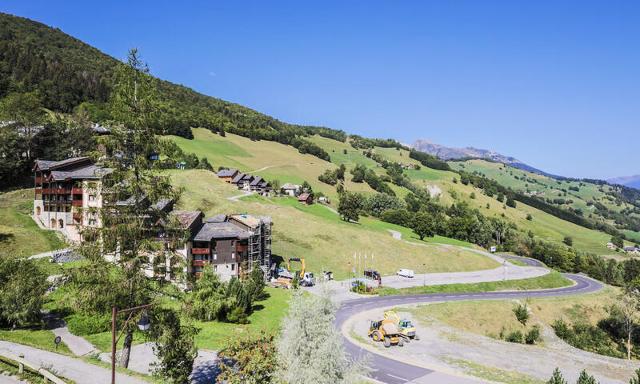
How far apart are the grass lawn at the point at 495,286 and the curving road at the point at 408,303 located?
81.4 inches

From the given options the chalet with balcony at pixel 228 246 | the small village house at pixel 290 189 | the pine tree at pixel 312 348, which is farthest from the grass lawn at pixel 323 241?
the pine tree at pixel 312 348

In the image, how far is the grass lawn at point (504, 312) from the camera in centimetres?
6650

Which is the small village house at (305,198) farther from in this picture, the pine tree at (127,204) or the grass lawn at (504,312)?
the pine tree at (127,204)

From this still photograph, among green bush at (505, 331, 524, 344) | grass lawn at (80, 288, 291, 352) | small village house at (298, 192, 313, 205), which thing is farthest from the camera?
small village house at (298, 192, 313, 205)

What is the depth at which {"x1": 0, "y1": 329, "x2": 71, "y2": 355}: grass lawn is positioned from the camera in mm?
36244

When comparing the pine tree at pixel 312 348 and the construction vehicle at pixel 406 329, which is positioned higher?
the pine tree at pixel 312 348

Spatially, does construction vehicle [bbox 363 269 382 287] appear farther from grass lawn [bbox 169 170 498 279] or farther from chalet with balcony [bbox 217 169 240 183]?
chalet with balcony [bbox 217 169 240 183]

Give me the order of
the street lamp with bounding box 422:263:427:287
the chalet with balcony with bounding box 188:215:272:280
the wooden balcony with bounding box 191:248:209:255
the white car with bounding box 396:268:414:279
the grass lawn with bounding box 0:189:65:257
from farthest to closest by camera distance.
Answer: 1. the white car with bounding box 396:268:414:279
2. the street lamp with bounding box 422:263:427:287
3. the chalet with balcony with bounding box 188:215:272:280
4. the wooden balcony with bounding box 191:248:209:255
5. the grass lawn with bounding box 0:189:65:257

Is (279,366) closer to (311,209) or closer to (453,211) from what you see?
(311,209)

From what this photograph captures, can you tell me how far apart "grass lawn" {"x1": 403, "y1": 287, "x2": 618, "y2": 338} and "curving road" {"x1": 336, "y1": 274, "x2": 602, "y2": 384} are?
4.64 meters

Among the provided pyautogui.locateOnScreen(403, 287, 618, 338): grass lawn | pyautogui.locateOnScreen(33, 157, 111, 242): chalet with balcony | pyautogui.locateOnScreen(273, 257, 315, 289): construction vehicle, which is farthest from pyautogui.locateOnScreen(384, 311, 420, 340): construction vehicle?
pyautogui.locateOnScreen(33, 157, 111, 242): chalet with balcony

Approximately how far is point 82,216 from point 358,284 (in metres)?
58.1

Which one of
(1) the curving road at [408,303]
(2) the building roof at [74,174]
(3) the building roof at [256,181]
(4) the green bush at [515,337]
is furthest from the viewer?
(3) the building roof at [256,181]

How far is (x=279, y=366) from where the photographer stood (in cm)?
2133
